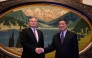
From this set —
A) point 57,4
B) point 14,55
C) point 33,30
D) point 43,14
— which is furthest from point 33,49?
point 57,4

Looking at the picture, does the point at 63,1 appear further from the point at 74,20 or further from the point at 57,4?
the point at 74,20

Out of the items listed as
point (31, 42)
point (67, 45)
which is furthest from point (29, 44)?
point (67, 45)

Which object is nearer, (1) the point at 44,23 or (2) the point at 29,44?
(2) the point at 29,44

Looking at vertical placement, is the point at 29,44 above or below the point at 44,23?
below

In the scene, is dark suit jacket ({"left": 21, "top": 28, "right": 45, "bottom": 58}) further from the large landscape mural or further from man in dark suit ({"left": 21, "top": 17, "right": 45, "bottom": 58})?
the large landscape mural

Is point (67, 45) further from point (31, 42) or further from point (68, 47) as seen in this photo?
point (31, 42)

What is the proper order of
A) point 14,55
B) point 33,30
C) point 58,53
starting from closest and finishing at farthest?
point 58,53, point 33,30, point 14,55

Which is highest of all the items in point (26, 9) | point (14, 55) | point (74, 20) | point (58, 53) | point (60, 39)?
point (26, 9)

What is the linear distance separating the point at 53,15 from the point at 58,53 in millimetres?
563

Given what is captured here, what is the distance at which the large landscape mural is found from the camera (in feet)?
5.78

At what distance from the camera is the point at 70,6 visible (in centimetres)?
176

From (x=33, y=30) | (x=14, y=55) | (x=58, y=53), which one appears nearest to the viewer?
A: (x=58, y=53)

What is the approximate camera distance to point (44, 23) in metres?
1.80

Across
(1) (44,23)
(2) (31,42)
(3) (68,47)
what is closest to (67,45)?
(3) (68,47)
